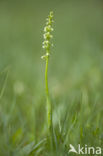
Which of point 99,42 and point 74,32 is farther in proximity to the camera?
point 74,32

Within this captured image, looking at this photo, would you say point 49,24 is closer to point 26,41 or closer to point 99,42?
point 99,42

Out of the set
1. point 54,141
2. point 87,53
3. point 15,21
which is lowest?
point 54,141

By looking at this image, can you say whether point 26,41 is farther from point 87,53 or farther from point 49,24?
point 49,24

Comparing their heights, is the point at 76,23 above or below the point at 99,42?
above

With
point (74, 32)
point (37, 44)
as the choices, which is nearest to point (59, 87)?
point (37, 44)

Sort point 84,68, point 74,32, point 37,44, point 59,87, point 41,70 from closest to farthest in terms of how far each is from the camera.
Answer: point 59,87 → point 84,68 → point 41,70 → point 37,44 → point 74,32

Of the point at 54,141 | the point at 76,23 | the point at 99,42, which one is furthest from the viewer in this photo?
the point at 76,23
